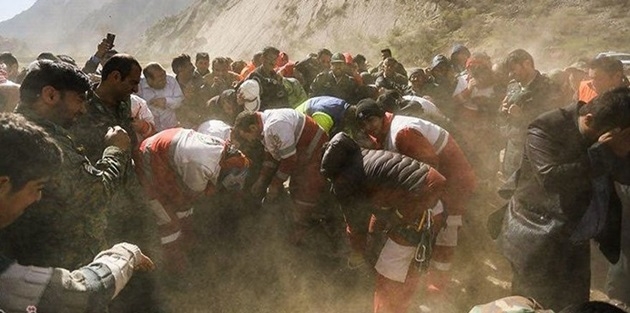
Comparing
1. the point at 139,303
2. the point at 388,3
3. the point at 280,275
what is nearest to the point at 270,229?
the point at 280,275

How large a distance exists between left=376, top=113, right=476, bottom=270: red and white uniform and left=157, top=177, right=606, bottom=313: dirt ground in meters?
0.50

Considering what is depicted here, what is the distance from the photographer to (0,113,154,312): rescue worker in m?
1.71

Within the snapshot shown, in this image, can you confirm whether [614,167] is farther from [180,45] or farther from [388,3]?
[180,45]

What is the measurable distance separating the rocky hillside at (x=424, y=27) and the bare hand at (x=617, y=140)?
18.4 m

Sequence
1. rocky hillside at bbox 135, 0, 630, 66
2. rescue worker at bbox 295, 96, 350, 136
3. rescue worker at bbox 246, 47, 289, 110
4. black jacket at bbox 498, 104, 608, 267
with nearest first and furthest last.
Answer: black jacket at bbox 498, 104, 608, 267 < rescue worker at bbox 295, 96, 350, 136 < rescue worker at bbox 246, 47, 289, 110 < rocky hillside at bbox 135, 0, 630, 66

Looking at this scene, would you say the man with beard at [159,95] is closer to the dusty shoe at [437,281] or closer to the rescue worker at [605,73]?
the dusty shoe at [437,281]

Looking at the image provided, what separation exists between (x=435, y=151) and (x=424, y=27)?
77.6 feet

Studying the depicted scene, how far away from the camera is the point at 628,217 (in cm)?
363

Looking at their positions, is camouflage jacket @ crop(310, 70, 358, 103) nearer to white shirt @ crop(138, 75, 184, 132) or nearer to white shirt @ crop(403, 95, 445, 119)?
white shirt @ crop(403, 95, 445, 119)

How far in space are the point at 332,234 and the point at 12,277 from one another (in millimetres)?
3248

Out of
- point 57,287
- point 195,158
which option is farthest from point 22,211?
point 195,158

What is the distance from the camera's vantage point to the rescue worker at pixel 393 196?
128 inches

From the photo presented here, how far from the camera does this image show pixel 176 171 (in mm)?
3488

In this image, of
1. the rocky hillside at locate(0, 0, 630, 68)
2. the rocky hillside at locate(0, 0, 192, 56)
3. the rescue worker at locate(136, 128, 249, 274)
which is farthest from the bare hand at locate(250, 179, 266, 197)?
the rocky hillside at locate(0, 0, 192, 56)
